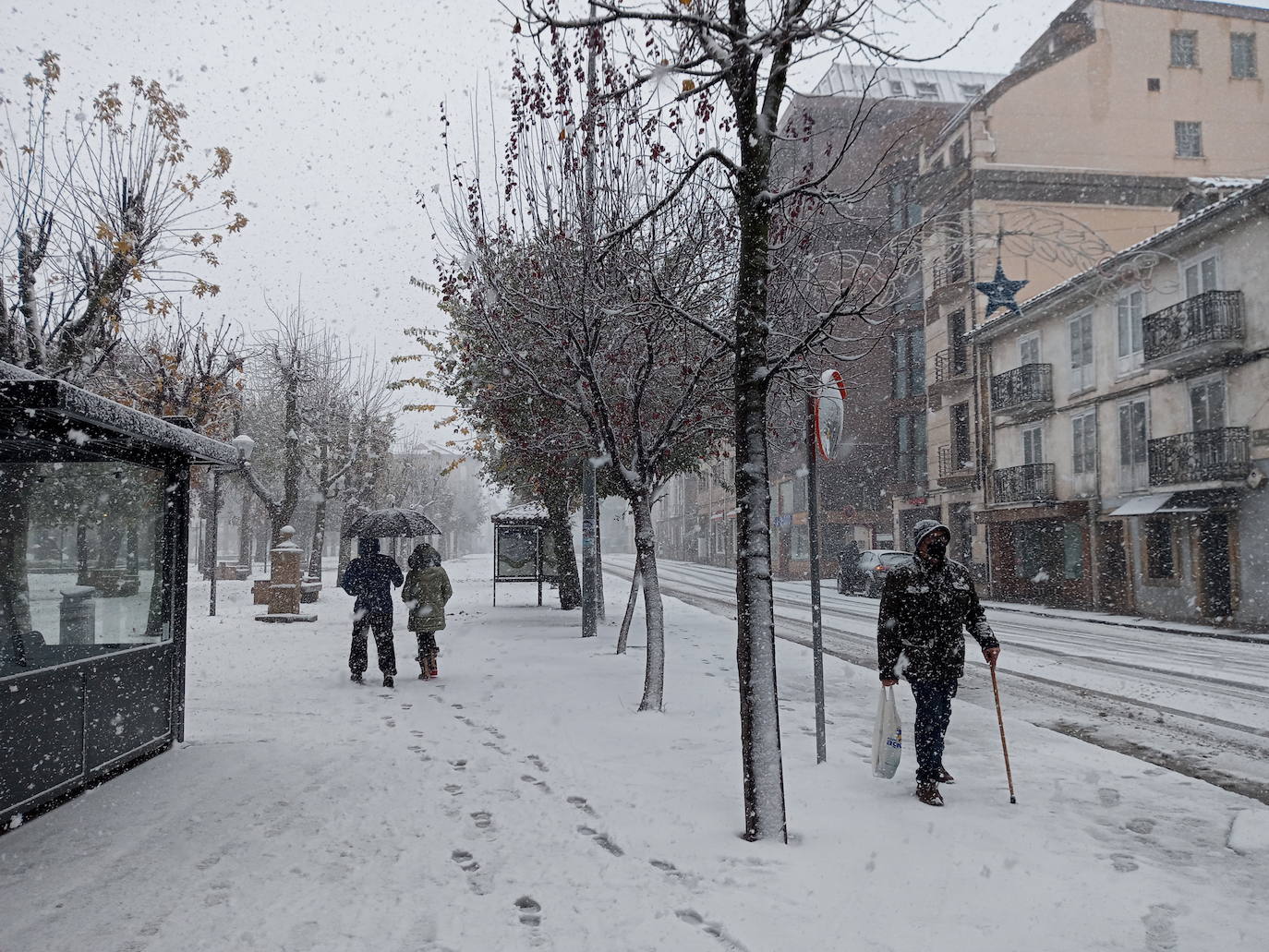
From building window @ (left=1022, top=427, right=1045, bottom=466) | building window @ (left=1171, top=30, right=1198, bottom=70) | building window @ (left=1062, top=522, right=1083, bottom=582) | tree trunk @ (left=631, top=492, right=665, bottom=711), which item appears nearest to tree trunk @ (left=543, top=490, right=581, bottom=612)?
tree trunk @ (left=631, top=492, right=665, bottom=711)

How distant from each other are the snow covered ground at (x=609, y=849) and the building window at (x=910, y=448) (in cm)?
3038

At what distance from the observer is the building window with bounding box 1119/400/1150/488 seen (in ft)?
73.8

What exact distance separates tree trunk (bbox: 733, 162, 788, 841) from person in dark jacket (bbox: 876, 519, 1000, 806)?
3.24 ft

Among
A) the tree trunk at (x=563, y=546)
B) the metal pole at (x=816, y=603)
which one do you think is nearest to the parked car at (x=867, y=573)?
the tree trunk at (x=563, y=546)

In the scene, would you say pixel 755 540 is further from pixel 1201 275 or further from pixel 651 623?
pixel 1201 275

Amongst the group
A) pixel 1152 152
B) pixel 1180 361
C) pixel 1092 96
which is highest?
pixel 1092 96

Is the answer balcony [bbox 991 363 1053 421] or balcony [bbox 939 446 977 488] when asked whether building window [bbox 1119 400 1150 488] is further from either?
balcony [bbox 939 446 977 488]

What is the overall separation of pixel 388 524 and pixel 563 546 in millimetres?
7194

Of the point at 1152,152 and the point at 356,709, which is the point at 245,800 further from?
the point at 1152,152

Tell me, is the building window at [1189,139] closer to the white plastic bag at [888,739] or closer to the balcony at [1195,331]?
the balcony at [1195,331]

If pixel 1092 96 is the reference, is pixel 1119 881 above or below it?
below

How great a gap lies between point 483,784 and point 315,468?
994 inches

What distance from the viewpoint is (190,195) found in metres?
12.7

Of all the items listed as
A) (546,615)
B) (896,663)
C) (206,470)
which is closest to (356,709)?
(896,663)
